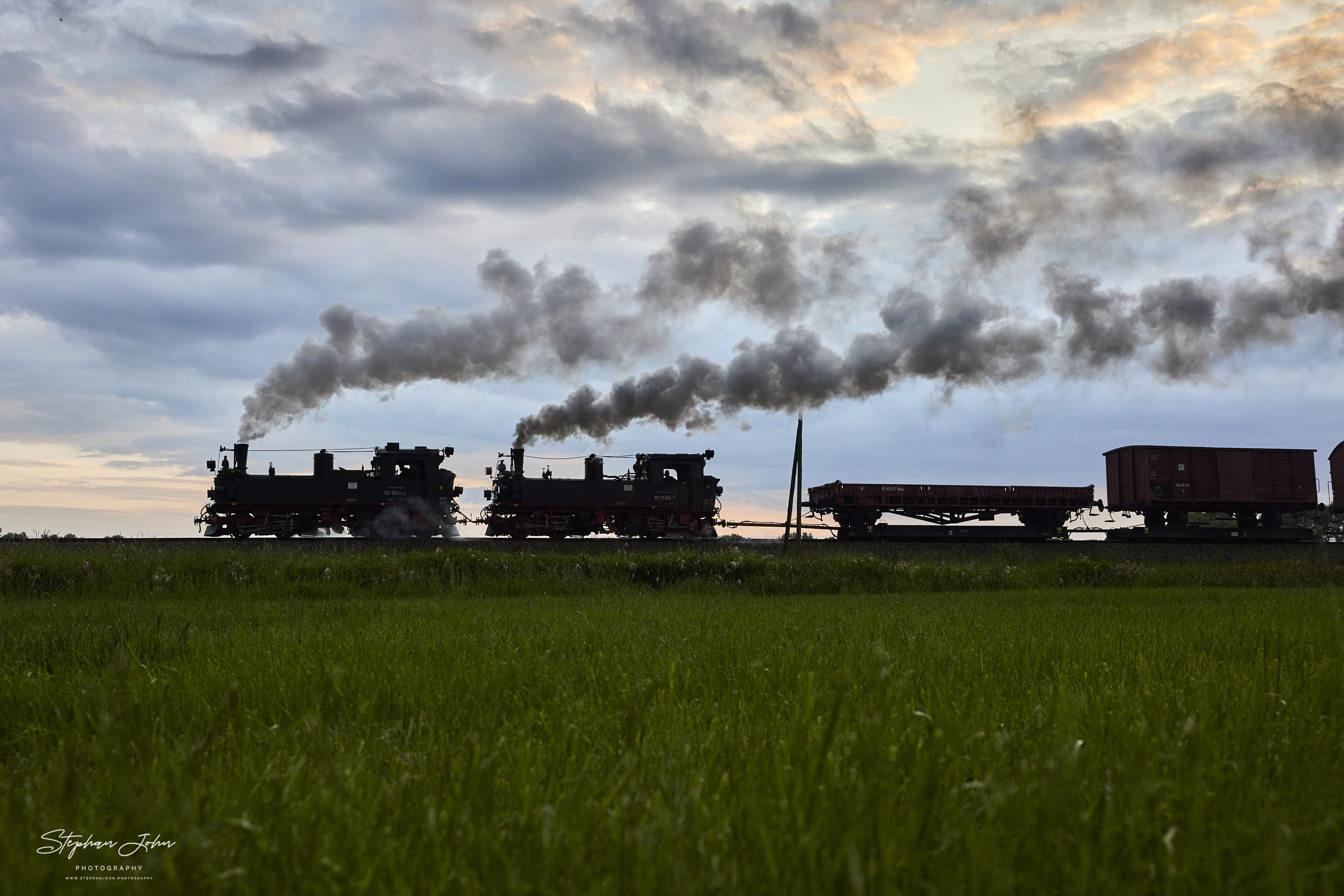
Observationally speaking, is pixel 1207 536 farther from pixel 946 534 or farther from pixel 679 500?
pixel 679 500

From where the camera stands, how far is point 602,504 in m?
32.2

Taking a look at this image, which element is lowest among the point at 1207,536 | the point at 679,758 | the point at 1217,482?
the point at 1207,536

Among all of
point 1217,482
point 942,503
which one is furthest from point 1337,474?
point 942,503

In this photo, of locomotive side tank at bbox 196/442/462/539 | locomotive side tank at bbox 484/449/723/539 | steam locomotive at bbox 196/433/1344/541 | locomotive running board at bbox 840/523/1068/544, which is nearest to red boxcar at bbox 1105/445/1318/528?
steam locomotive at bbox 196/433/1344/541

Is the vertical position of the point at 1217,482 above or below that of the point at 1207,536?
above

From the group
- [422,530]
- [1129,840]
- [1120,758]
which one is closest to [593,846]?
[1129,840]

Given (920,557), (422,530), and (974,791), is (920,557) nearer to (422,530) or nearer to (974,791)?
(422,530)

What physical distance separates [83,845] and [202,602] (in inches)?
412

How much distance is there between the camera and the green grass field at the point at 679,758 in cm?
176

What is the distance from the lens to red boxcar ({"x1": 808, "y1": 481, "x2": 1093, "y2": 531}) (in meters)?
32.7

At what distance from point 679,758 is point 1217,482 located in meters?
38.2

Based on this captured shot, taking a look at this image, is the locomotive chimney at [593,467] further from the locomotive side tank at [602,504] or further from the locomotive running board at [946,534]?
the locomotive running board at [946,534]

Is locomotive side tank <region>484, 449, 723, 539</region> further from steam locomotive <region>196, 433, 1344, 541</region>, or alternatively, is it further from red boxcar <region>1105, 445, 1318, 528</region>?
red boxcar <region>1105, 445, 1318, 528</region>

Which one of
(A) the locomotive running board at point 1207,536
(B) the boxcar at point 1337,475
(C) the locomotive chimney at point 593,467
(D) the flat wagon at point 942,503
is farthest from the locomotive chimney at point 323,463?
(B) the boxcar at point 1337,475
